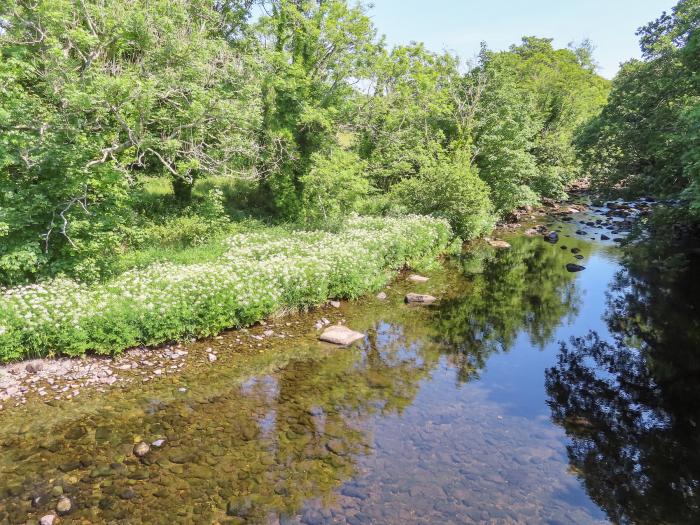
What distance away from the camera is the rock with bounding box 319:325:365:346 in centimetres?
1530

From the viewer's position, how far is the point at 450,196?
95.5 ft

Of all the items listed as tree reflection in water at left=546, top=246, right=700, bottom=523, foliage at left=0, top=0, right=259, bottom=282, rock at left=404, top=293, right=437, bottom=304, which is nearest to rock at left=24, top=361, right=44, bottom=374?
foliage at left=0, top=0, right=259, bottom=282

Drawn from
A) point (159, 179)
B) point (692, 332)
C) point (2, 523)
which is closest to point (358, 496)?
point (2, 523)

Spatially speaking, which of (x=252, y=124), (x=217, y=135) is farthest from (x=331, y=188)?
(x=217, y=135)

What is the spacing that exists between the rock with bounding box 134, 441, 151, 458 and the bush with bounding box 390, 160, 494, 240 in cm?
2328

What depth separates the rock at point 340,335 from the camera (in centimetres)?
1530

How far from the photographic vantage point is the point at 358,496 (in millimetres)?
8836

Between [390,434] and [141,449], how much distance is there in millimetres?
5734

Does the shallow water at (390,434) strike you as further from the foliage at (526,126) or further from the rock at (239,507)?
the foliage at (526,126)

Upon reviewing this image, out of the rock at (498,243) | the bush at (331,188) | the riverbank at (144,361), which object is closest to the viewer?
the riverbank at (144,361)

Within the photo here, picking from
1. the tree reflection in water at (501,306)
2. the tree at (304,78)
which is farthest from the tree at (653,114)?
the tree at (304,78)

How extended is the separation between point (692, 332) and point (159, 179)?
3144 centimetres

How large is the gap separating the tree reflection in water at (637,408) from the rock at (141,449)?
31.4 ft

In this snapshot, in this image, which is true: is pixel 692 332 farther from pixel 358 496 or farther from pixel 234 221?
pixel 234 221
